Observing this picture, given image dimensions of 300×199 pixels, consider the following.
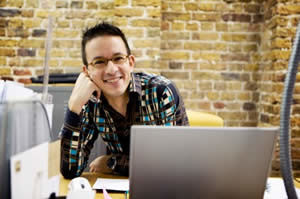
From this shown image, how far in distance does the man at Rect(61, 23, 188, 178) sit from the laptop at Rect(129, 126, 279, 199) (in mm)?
588

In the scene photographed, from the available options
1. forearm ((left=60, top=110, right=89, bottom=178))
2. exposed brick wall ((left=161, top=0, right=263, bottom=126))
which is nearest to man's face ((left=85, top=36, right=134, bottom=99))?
forearm ((left=60, top=110, right=89, bottom=178))

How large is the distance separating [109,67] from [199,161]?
0.78 meters

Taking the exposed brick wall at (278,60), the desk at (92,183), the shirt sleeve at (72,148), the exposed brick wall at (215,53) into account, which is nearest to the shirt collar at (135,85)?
the shirt sleeve at (72,148)

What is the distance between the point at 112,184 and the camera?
1.01 meters

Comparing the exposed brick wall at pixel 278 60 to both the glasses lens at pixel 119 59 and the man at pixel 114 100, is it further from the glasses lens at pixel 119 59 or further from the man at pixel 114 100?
the glasses lens at pixel 119 59

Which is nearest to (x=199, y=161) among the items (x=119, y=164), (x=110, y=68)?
(x=119, y=164)

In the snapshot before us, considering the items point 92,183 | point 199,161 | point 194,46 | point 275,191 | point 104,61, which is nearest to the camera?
point 199,161

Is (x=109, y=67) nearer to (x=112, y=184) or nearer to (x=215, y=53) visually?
(x=112, y=184)

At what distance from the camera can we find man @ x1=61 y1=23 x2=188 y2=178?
4.35ft

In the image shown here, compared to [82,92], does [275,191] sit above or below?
below

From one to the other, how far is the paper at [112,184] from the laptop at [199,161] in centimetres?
28

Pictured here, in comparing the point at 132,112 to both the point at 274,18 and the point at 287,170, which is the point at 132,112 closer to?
the point at 287,170

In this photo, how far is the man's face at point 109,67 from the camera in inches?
52.3

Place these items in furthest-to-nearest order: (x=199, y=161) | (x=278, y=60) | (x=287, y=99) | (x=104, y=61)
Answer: (x=278, y=60) < (x=104, y=61) < (x=199, y=161) < (x=287, y=99)
